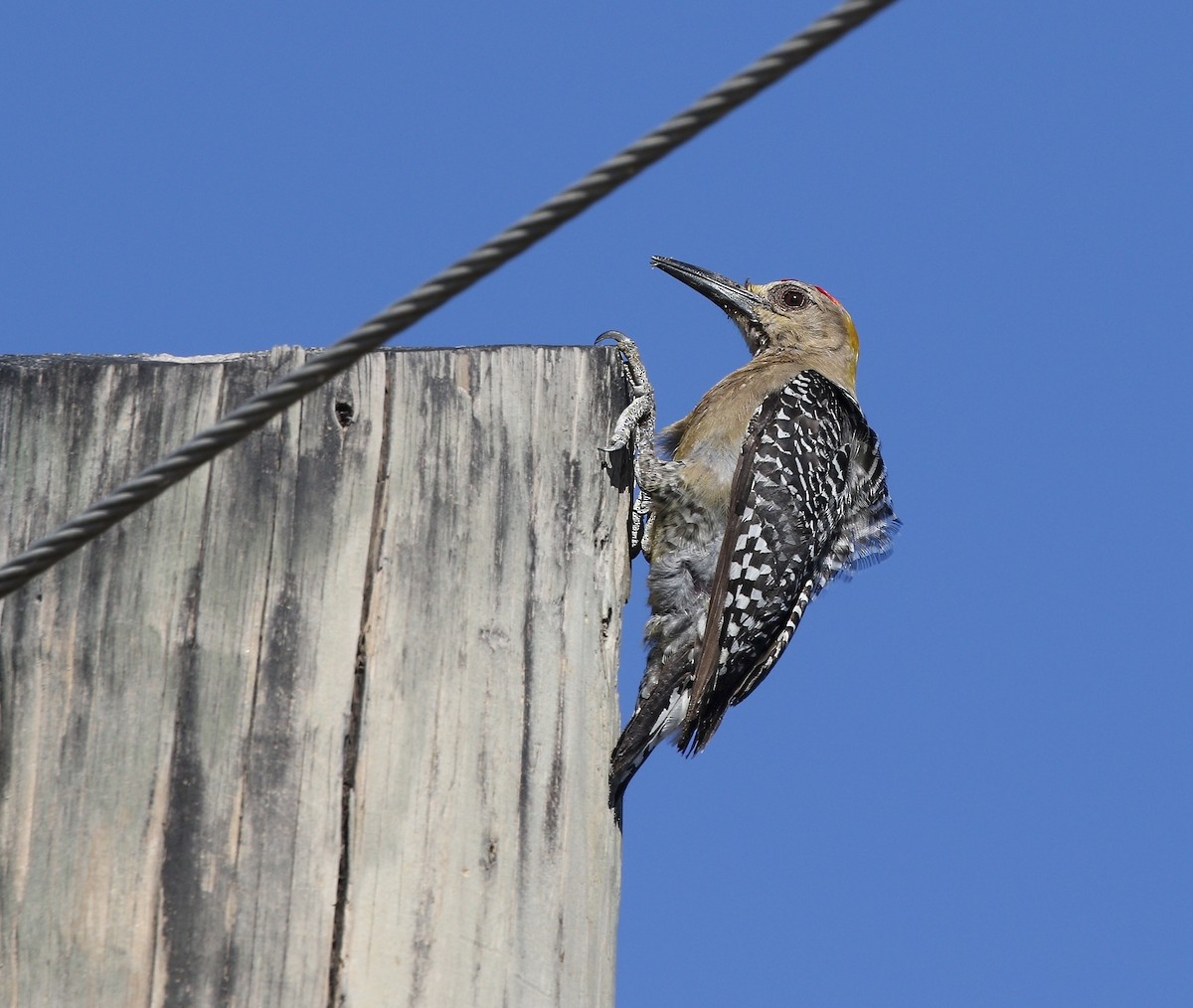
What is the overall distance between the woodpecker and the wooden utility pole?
3.26 feet

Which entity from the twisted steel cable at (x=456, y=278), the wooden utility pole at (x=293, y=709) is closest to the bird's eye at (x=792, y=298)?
the wooden utility pole at (x=293, y=709)

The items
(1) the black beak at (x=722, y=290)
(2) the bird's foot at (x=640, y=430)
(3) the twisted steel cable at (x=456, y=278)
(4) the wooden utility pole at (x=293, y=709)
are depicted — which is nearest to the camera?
(3) the twisted steel cable at (x=456, y=278)

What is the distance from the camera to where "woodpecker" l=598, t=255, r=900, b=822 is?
535cm

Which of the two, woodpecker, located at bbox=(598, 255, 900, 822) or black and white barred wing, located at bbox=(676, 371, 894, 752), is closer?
woodpecker, located at bbox=(598, 255, 900, 822)

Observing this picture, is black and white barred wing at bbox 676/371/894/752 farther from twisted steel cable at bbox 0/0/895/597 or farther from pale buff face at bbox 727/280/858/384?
twisted steel cable at bbox 0/0/895/597

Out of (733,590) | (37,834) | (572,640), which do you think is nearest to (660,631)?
(733,590)

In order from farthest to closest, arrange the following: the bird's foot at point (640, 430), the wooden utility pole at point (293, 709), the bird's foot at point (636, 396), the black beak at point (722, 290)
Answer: the black beak at point (722, 290) → the bird's foot at point (640, 430) → the bird's foot at point (636, 396) → the wooden utility pole at point (293, 709)

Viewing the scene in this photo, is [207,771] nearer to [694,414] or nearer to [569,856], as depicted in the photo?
[569,856]

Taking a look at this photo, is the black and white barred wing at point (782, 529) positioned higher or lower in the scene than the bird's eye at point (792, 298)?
lower

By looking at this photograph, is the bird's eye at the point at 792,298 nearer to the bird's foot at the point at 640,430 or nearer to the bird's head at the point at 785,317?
the bird's head at the point at 785,317

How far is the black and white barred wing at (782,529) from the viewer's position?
219 inches

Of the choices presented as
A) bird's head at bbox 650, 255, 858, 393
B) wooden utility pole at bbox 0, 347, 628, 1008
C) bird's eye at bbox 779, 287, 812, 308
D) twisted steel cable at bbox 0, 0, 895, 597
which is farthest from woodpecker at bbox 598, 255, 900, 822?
twisted steel cable at bbox 0, 0, 895, 597

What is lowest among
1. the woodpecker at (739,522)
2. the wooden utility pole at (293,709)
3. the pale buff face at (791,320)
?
the wooden utility pole at (293,709)

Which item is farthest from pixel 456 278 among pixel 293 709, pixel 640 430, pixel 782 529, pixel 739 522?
pixel 782 529
